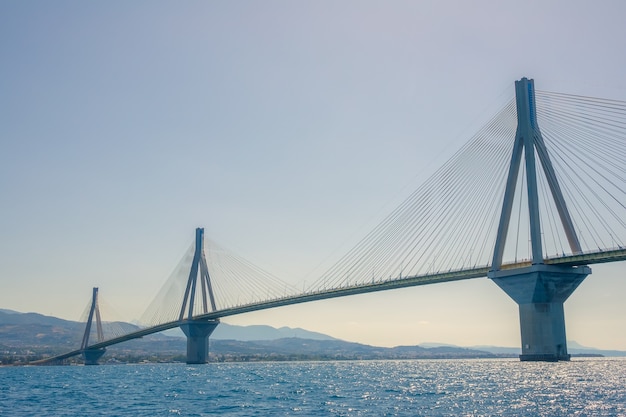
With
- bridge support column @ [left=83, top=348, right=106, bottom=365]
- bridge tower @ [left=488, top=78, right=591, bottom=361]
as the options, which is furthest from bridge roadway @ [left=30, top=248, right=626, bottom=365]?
bridge support column @ [left=83, top=348, right=106, bottom=365]

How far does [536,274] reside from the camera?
206 feet

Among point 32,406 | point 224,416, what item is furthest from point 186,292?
point 224,416

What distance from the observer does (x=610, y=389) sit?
4216 cm

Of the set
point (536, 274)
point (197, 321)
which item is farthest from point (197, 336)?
point (536, 274)

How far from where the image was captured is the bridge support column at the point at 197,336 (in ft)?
377

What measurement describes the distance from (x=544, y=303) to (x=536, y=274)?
3.80 metres

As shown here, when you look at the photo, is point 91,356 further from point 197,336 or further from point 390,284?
point 390,284

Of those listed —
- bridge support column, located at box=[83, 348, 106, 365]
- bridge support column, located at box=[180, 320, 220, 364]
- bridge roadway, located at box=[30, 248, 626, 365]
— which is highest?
bridge roadway, located at box=[30, 248, 626, 365]

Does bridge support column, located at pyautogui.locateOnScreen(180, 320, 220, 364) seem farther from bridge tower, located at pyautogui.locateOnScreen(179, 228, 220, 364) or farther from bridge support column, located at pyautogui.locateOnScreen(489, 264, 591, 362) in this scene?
bridge support column, located at pyautogui.locateOnScreen(489, 264, 591, 362)

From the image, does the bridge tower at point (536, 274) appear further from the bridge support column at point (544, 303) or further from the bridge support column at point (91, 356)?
the bridge support column at point (91, 356)

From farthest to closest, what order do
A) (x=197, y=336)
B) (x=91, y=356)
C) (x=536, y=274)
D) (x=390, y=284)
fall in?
1. (x=91, y=356)
2. (x=197, y=336)
3. (x=390, y=284)
4. (x=536, y=274)

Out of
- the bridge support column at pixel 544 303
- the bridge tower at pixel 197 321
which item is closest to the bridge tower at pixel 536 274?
the bridge support column at pixel 544 303

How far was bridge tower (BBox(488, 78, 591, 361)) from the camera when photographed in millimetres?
62375

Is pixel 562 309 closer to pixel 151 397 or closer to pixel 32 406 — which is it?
pixel 151 397
